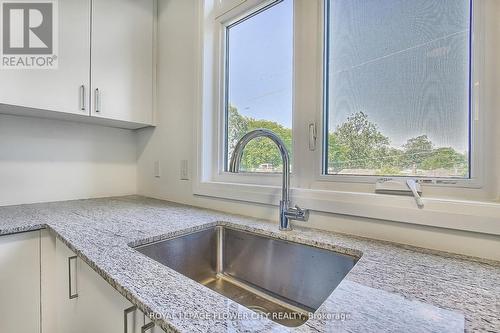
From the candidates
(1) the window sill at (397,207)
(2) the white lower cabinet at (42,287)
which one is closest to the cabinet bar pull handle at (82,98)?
(2) the white lower cabinet at (42,287)

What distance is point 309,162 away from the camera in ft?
3.54

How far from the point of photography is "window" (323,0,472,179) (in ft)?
2.58

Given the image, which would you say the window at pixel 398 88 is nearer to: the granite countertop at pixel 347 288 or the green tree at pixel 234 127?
→ the granite countertop at pixel 347 288

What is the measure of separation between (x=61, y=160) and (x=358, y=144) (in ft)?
5.74

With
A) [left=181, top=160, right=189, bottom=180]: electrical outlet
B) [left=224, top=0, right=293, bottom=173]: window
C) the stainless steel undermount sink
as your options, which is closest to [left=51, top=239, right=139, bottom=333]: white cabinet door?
the stainless steel undermount sink

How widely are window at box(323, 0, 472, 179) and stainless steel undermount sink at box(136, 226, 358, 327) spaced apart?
1.24ft

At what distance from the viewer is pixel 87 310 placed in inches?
30.4

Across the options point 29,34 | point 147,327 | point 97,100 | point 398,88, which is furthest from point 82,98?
point 398,88

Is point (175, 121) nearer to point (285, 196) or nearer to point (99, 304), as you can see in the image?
point (285, 196)

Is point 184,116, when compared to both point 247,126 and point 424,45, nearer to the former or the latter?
point 247,126

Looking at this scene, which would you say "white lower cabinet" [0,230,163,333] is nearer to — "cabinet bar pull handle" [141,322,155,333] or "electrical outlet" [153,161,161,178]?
"cabinet bar pull handle" [141,322,155,333]

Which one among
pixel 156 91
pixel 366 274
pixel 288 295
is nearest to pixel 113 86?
pixel 156 91

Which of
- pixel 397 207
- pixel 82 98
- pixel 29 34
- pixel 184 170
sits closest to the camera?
pixel 397 207

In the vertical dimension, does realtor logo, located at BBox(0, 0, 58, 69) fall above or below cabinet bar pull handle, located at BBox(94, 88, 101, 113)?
above
